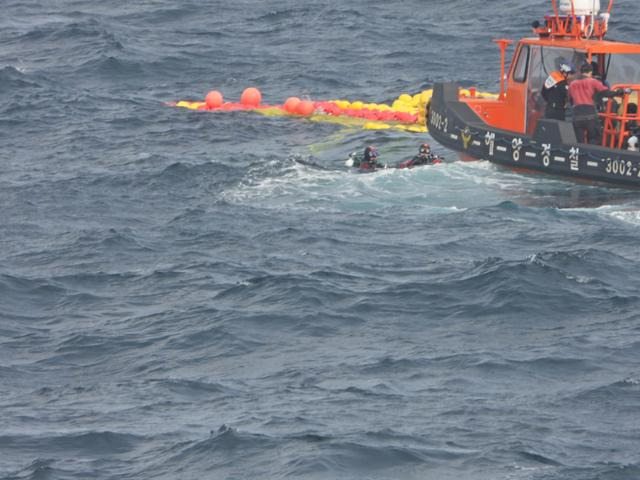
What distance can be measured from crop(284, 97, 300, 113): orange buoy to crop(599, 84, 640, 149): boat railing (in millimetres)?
10023

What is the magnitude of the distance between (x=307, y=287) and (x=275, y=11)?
95.6ft

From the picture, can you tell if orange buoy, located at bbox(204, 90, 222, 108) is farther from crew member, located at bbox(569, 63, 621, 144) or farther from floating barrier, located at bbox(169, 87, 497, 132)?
crew member, located at bbox(569, 63, 621, 144)

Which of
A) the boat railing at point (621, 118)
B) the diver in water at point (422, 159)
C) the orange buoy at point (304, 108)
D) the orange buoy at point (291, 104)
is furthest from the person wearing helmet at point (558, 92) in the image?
the orange buoy at point (291, 104)

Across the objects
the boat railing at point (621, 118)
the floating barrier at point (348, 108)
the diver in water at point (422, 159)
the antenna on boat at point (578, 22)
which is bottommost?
→ the floating barrier at point (348, 108)

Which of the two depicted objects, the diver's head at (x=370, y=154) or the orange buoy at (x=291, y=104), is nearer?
the diver's head at (x=370, y=154)

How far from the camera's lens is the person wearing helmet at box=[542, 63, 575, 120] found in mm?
25391

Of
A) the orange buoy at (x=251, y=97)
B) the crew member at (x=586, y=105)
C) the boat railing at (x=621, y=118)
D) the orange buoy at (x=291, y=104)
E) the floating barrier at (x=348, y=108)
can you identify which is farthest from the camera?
the orange buoy at (x=251, y=97)

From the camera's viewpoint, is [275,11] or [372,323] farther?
[275,11]

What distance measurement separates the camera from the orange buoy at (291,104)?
33.0 metres

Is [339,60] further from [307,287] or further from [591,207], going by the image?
[307,287]

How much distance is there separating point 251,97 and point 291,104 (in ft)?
4.16

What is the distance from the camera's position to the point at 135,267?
20609 millimetres

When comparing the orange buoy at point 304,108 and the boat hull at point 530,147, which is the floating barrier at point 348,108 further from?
the boat hull at point 530,147

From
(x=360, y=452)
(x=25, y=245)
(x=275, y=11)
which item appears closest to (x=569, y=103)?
(x=25, y=245)
